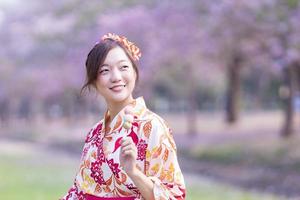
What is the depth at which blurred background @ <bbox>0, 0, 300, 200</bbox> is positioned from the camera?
1772 centimetres

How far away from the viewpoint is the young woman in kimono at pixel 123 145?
3.26 meters

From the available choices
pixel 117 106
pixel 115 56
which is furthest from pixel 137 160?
pixel 115 56

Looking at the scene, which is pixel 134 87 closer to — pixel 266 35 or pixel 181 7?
pixel 266 35

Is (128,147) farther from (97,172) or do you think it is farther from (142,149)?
(97,172)

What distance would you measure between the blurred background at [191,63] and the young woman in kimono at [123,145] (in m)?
2.22

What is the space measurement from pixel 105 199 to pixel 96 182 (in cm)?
9

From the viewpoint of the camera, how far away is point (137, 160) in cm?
329

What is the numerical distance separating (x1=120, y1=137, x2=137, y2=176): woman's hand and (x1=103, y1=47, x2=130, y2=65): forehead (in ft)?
1.41

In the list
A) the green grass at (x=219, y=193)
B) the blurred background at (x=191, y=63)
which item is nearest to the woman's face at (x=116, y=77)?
the blurred background at (x=191, y=63)

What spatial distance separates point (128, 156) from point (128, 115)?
0.97 ft

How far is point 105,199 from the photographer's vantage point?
341cm

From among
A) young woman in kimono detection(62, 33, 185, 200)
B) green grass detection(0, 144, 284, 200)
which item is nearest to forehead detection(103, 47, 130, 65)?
young woman in kimono detection(62, 33, 185, 200)

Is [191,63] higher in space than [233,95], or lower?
higher

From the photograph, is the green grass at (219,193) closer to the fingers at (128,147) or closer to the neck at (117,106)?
the neck at (117,106)
